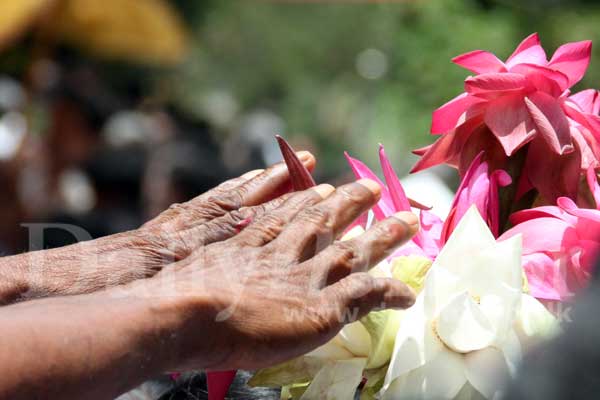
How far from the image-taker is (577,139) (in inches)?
46.6

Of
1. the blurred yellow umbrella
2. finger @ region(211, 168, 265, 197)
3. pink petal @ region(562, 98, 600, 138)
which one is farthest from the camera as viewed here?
the blurred yellow umbrella

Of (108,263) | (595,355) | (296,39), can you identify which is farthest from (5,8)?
(296,39)

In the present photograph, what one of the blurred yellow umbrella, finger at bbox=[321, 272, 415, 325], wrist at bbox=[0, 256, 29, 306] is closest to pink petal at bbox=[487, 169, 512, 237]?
finger at bbox=[321, 272, 415, 325]

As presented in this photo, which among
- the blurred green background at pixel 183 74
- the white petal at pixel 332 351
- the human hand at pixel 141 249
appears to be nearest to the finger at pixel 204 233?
the human hand at pixel 141 249

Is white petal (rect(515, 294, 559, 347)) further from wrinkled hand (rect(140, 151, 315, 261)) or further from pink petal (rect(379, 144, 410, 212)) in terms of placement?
wrinkled hand (rect(140, 151, 315, 261))

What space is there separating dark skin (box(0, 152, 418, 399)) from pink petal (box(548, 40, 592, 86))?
0.31 metres

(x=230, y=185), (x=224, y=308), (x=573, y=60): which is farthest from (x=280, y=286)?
(x=573, y=60)

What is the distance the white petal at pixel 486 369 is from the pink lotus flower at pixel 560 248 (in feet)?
0.35

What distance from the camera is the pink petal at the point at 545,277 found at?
107 cm

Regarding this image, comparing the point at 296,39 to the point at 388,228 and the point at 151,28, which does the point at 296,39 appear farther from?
the point at 388,228

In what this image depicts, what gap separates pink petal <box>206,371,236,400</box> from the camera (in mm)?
1066

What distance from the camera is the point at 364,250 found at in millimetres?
1040

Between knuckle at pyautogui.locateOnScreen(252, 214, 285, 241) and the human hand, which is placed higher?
knuckle at pyautogui.locateOnScreen(252, 214, 285, 241)

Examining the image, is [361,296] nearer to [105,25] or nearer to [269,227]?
[269,227]
